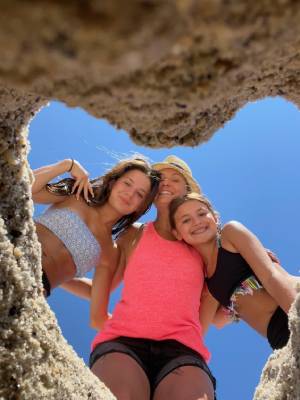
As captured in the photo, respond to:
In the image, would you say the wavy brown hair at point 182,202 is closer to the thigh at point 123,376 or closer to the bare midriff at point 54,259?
the bare midriff at point 54,259

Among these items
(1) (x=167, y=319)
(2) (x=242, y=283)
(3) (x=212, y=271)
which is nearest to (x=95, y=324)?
(1) (x=167, y=319)

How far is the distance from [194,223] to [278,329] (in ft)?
3.35

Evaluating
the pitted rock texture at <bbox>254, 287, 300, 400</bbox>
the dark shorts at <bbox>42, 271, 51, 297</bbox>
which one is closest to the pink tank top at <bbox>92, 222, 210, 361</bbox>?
the dark shorts at <bbox>42, 271, 51, 297</bbox>

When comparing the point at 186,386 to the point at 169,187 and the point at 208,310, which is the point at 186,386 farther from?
the point at 169,187

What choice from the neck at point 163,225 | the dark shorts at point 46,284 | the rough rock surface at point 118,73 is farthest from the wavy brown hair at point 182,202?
the rough rock surface at point 118,73

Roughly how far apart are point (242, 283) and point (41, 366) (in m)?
1.70

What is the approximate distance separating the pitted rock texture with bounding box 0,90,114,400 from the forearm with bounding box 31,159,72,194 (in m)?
1.27

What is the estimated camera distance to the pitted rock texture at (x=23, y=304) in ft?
5.21

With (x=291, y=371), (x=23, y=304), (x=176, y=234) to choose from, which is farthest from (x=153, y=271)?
(x=23, y=304)

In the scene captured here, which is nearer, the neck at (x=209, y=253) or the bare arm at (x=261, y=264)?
the bare arm at (x=261, y=264)

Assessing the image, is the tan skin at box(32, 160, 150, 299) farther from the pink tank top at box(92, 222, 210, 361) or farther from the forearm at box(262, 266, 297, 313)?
the forearm at box(262, 266, 297, 313)

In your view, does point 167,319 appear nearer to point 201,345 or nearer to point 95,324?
point 201,345

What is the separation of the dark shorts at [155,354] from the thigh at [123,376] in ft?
0.17

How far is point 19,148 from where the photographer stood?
72.1 inches
